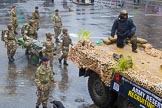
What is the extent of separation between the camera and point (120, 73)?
9406 mm

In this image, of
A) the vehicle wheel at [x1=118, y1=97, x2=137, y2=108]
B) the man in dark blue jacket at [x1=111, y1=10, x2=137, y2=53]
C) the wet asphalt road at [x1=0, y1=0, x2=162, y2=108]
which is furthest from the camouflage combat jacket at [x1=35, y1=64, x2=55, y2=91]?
the man in dark blue jacket at [x1=111, y1=10, x2=137, y2=53]

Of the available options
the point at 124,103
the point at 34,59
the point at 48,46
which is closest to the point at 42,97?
the point at 124,103

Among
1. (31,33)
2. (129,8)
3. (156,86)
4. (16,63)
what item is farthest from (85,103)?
(129,8)

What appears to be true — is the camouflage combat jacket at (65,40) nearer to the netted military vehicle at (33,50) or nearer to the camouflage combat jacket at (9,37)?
the netted military vehicle at (33,50)

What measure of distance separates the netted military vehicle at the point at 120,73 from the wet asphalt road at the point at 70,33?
77 cm

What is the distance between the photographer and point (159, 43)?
64.7 feet

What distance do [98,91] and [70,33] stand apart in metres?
10.2

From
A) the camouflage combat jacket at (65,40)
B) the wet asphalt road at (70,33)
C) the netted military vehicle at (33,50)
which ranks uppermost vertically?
the camouflage combat jacket at (65,40)

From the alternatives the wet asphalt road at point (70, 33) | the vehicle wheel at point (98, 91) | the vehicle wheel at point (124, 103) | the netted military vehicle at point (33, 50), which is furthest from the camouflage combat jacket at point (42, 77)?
the netted military vehicle at point (33, 50)

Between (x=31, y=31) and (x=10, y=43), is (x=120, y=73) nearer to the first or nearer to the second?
(x=10, y=43)

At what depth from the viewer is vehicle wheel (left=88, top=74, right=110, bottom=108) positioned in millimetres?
10387

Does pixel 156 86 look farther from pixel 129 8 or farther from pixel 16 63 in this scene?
pixel 129 8

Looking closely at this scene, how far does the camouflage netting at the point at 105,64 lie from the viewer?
28.4ft

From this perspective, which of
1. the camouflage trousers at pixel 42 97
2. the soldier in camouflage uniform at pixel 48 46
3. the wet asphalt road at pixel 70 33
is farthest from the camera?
the soldier in camouflage uniform at pixel 48 46
